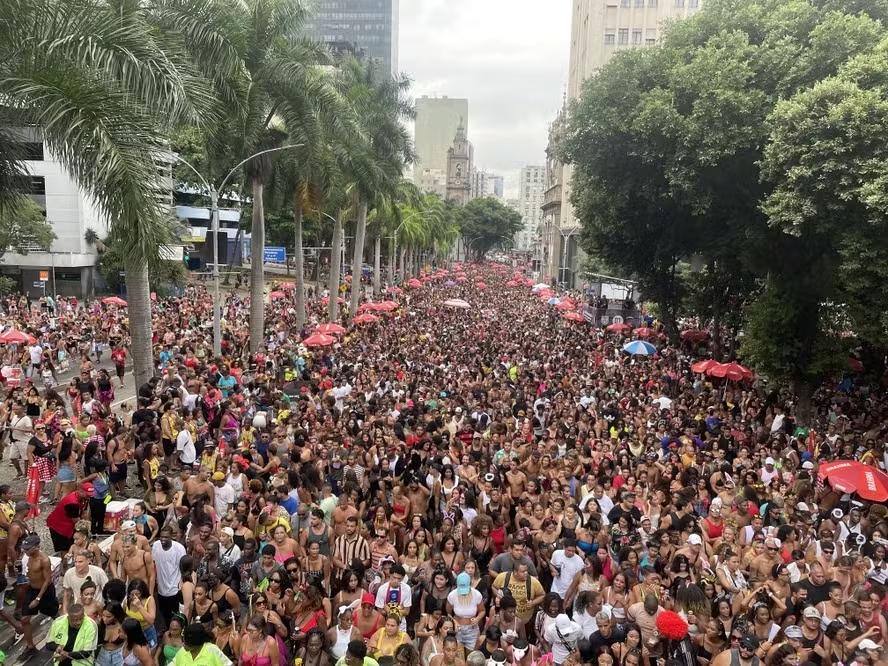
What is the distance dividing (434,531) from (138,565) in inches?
139

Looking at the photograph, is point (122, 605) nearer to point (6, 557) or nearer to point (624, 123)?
point (6, 557)

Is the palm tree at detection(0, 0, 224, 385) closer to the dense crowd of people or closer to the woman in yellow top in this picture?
the dense crowd of people

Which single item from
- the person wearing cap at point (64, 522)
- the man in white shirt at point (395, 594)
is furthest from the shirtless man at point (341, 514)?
the person wearing cap at point (64, 522)

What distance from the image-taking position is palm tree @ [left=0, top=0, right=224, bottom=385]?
30.0 feet

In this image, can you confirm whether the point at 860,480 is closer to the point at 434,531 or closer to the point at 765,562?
the point at 765,562

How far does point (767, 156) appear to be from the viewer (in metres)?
14.5

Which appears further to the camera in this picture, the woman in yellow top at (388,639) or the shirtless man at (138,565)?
the shirtless man at (138,565)

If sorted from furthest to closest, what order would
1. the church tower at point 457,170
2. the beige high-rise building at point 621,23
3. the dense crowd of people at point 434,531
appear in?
1. the church tower at point 457,170
2. the beige high-rise building at point 621,23
3. the dense crowd of people at point 434,531

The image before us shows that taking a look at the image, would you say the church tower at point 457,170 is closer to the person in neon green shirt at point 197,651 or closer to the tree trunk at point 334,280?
the tree trunk at point 334,280

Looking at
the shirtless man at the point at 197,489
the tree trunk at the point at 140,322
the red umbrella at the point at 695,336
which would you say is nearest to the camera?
the shirtless man at the point at 197,489

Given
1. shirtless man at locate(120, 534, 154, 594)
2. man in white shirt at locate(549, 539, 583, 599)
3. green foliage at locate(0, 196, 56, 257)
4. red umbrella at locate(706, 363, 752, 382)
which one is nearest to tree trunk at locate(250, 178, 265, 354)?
red umbrella at locate(706, 363, 752, 382)

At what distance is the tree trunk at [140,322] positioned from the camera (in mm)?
14281

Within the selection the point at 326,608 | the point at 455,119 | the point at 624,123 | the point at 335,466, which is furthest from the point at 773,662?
the point at 455,119

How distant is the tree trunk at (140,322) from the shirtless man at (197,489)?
21.2ft
